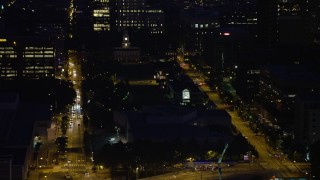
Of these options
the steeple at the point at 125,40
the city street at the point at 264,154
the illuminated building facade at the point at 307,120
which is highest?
the steeple at the point at 125,40

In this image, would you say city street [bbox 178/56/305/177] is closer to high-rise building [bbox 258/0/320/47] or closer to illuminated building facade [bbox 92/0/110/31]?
high-rise building [bbox 258/0/320/47]

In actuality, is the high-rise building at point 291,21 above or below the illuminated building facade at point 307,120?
above

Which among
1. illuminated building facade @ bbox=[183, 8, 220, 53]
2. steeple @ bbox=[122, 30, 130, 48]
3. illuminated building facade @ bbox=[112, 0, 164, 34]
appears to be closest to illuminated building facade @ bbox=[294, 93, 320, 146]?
illuminated building facade @ bbox=[183, 8, 220, 53]

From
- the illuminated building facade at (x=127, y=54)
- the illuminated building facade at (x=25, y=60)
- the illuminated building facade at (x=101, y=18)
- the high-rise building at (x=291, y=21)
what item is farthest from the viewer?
the illuminated building facade at (x=101, y=18)

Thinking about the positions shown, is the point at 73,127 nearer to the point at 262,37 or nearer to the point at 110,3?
the point at 262,37

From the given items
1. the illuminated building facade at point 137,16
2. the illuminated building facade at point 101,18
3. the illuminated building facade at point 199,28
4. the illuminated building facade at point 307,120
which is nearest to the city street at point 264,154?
the illuminated building facade at point 307,120

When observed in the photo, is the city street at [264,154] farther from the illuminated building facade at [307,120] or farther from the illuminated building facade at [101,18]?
the illuminated building facade at [101,18]

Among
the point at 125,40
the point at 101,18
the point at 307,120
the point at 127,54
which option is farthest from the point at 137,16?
the point at 307,120

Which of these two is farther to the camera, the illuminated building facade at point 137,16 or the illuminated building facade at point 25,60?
the illuminated building facade at point 137,16
